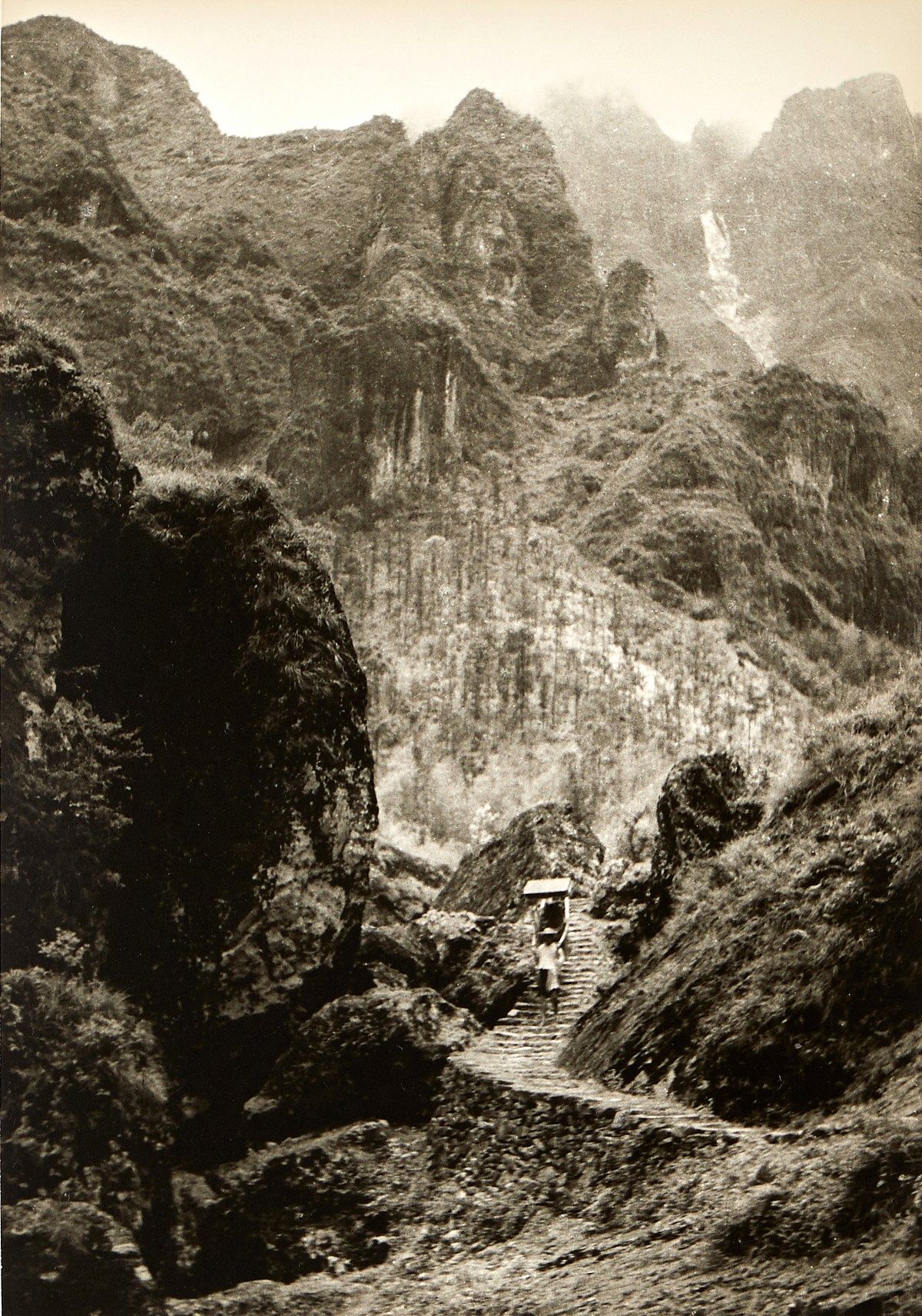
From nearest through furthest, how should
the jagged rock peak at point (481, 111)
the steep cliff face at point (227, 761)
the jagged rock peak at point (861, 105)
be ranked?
1. the steep cliff face at point (227, 761)
2. the jagged rock peak at point (861, 105)
3. the jagged rock peak at point (481, 111)

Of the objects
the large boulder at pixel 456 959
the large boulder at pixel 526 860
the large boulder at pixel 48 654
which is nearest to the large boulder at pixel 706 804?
the large boulder at pixel 526 860

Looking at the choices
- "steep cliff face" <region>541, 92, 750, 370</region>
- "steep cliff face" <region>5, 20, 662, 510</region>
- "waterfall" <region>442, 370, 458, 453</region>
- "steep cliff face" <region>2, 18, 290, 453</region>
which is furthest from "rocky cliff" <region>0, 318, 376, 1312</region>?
"steep cliff face" <region>541, 92, 750, 370</region>

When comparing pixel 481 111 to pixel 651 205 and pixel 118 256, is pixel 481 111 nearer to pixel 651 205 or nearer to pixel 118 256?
pixel 651 205

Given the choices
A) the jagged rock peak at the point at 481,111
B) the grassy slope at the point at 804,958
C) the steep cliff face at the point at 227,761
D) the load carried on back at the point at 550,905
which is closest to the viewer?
the grassy slope at the point at 804,958

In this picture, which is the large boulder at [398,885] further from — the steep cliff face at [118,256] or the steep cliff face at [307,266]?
the steep cliff face at [118,256]

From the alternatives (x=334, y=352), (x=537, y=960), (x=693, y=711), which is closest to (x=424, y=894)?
(x=537, y=960)

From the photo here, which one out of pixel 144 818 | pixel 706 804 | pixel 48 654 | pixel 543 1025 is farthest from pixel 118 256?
pixel 543 1025

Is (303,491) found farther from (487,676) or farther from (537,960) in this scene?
(537,960)
